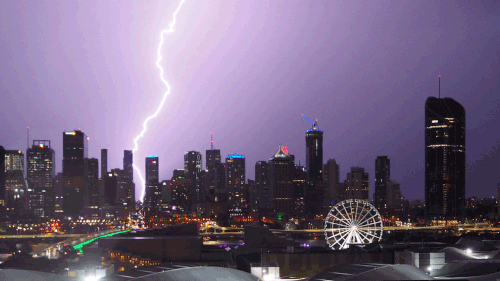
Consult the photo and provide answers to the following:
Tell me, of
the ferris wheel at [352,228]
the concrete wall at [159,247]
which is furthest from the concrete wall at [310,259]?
the concrete wall at [159,247]

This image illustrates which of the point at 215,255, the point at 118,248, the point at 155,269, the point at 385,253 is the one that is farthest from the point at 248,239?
the point at 155,269

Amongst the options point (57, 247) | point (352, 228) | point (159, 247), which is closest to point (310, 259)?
point (159, 247)

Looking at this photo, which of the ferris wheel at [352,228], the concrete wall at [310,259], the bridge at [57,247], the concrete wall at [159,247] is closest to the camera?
the concrete wall at [310,259]

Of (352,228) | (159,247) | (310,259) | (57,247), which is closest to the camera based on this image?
(310,259)

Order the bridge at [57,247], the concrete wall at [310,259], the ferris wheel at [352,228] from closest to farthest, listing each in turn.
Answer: the concrete wall at [310,259]
the ferris wheel at [352,228]
the bridge at [57,247]

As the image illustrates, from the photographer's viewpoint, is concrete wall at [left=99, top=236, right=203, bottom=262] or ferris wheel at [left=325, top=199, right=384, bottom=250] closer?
concrete wall at [left=99, top=236, right=203, bottom=262]

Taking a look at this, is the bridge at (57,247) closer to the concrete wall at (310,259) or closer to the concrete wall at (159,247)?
the concrete wall at (159,247)

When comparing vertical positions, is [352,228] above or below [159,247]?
above

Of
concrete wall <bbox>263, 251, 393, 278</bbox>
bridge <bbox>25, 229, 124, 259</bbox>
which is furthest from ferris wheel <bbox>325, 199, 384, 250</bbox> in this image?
bridge <bbox>25, 229, 124, 259</bbox>

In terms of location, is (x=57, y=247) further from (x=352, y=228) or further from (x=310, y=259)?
(x=310, y=259)

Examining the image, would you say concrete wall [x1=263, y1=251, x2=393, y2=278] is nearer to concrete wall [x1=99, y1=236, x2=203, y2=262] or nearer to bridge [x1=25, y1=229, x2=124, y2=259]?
concrete wall [x1=99, y1=236, x2=203, y2=262]

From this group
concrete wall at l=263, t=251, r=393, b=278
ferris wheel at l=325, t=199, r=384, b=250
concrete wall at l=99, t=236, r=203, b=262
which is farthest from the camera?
ferris wheel at l=325, t=199, r=384, b=250

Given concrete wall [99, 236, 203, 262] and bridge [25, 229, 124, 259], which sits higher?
concrete wall [99, 236, 203, 262]

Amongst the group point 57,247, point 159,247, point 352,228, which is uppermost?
point 352,228
